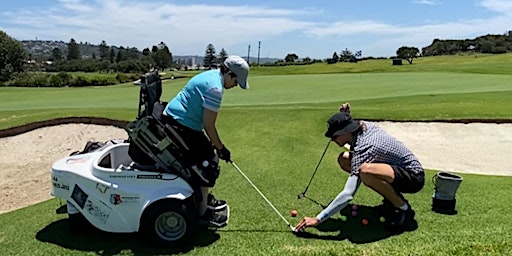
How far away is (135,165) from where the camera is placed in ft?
17.0

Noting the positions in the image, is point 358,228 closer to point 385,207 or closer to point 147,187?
point 385,207

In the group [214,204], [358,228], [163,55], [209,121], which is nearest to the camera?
[209,121]

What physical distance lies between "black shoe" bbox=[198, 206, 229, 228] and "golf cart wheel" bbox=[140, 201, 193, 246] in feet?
0.95

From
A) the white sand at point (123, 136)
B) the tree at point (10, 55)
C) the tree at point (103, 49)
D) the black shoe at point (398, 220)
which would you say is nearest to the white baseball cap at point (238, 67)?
the black shoe at point (398, 220)

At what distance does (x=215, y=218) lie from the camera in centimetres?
554

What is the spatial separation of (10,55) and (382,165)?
7014 cm

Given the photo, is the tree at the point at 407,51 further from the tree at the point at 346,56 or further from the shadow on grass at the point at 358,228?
the shadow on grass at the point at 358,228

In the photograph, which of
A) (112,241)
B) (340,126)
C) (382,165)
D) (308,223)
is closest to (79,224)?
(112,241)

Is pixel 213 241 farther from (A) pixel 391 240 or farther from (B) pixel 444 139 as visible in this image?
(B) pixel 444 139

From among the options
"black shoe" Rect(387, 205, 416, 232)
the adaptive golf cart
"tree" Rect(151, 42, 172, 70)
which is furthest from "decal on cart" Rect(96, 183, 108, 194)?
"tree" Rect(151, 42, 172, 70)

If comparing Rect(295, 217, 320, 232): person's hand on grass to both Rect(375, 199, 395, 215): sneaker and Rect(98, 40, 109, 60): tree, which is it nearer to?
Rect(375, 199, 395, 215): sneaker

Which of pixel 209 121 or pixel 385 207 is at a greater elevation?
pixel 209 121

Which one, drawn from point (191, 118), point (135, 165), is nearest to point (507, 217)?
point (191, 118)

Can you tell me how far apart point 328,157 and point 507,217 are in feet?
13.6
